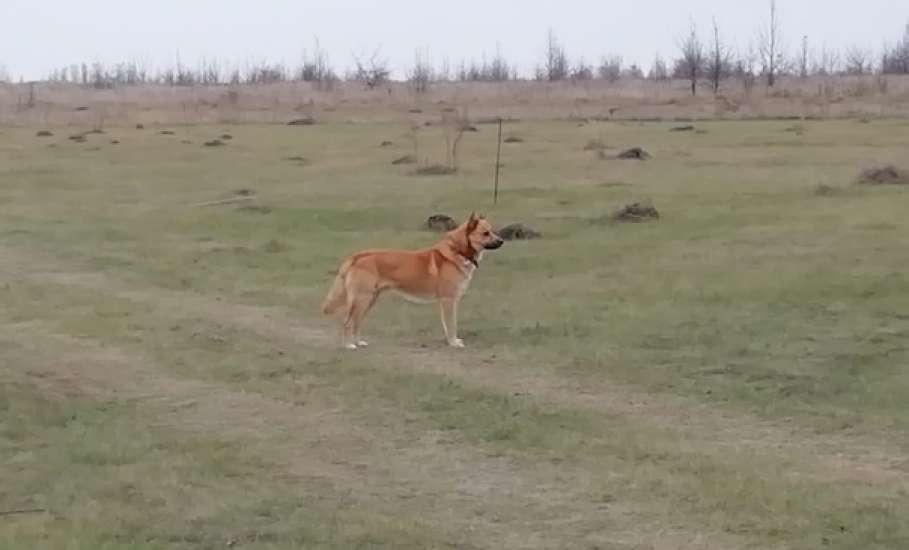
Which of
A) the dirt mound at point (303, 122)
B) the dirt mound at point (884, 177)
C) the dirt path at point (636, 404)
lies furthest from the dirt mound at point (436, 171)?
the dirt mound at point (303, 122)

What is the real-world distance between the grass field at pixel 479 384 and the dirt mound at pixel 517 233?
1.77ft

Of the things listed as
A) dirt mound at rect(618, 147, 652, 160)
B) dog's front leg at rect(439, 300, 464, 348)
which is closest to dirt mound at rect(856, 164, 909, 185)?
dirt mound at rect(618, 147, 652, 160)

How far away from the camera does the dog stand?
11180 mm

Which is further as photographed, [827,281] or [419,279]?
[827,281]

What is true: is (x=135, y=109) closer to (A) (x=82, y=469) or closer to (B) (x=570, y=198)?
(B) (x=570, y=198)

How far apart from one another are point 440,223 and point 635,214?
2554 mm

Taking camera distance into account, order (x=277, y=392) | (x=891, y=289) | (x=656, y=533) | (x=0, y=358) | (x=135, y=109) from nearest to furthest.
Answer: (x=656, y=533) < (x=277, y=392) < (x=0, y=358) < (x=891, y=289) < (x=135, y=109)

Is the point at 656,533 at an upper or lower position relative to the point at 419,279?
lower

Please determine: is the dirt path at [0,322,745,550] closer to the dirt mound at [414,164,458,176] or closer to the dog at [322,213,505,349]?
the dog at [322,213,505,349]

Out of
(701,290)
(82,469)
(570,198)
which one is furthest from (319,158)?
(82,469)

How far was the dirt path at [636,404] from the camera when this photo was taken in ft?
25.4

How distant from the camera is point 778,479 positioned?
738 centimetres

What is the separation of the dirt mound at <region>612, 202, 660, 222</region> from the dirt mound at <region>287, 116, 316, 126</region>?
984 inches

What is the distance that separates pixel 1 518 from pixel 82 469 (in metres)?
0.83
